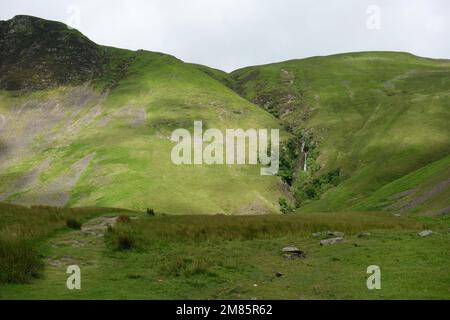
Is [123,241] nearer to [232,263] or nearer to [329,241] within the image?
[232,263]

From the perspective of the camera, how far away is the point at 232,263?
28953 millimetres

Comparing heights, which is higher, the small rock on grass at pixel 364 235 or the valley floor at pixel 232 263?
the valley floor at pixel 232 263

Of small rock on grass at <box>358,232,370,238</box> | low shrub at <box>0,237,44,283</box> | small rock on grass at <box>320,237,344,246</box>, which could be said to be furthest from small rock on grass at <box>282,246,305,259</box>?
low shrub at <box>0,237,44,283</box>

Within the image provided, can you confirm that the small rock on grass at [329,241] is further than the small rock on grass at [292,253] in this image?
Yes

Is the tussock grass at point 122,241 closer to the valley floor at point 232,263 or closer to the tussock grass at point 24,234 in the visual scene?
the valley floor at point 232,263

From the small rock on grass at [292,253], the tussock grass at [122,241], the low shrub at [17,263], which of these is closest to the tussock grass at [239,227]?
the tussock grass at [122,241]

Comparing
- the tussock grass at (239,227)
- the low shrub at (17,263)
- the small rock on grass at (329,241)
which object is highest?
the low shrub at (17,263)

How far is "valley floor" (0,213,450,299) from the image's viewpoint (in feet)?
71.5

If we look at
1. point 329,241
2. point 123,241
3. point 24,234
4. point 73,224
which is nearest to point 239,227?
point 329,241

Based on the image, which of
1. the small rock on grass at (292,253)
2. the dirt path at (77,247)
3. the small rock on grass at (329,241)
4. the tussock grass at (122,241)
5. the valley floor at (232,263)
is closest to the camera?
the valley floor at (232,263)

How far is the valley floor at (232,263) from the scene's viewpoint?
71.5 ft

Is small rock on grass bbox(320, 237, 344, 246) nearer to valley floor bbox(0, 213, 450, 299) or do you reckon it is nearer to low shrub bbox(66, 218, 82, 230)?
valley floor bbox(0, 213, 450, 299)

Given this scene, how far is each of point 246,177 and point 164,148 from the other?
1327 inches
